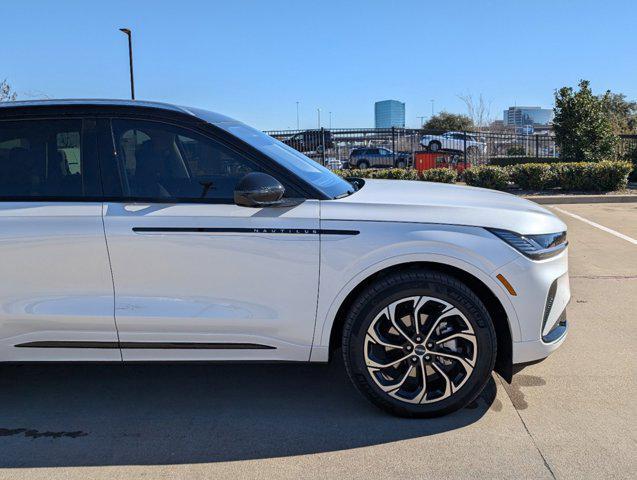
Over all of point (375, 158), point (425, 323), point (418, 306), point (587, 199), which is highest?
point (375, 158)

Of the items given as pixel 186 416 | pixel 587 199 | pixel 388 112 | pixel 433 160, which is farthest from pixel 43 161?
pixel 388 112

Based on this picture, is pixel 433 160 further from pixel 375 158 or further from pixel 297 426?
pixel 297 426

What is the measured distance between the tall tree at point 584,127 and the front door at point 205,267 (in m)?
18.4

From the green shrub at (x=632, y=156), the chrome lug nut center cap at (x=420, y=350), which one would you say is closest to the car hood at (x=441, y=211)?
the chrome lug nut center cap at (x=420, y=350)

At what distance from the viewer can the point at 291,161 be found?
367cm

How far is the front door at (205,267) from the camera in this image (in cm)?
319

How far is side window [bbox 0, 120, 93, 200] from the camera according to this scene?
3344mm

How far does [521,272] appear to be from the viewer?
321cm

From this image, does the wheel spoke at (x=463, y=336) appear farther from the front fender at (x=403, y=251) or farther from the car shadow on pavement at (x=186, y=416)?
the car shadow on pavement at (x=186, y=416)

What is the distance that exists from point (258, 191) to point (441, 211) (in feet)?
3.42

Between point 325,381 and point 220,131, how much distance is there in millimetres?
1812

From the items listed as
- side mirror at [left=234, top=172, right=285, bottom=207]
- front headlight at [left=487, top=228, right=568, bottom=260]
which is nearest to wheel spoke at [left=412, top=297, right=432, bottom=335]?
front headlight at [left=487, top=228, right=568, bottom=260]

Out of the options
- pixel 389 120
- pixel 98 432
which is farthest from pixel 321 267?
pixel 389 120

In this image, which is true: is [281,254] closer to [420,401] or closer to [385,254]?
[385,254]
